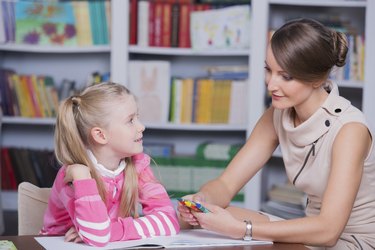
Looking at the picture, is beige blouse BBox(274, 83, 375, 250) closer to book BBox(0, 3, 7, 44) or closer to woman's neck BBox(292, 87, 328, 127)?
woman's neck BBox(292, 87, 328, 127)

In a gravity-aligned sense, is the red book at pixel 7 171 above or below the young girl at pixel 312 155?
below

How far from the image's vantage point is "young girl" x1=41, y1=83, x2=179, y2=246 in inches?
74.5

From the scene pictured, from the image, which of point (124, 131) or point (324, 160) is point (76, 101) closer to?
point (124, 131)

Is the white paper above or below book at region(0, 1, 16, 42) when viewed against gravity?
below

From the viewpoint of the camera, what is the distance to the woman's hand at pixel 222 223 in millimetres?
1771

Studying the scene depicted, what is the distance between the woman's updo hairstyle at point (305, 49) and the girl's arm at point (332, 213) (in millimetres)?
181

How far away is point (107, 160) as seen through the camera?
6.47 feet

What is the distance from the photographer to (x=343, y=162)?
1932 mm

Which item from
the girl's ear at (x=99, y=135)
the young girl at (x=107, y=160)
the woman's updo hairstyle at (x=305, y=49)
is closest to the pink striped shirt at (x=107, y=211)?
the young girl at (x=107, y=160)

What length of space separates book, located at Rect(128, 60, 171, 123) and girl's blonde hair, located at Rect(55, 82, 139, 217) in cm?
231

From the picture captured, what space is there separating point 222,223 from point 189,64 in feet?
9.54

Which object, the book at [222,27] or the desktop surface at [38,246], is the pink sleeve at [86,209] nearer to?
the desktop surface at [38,246]

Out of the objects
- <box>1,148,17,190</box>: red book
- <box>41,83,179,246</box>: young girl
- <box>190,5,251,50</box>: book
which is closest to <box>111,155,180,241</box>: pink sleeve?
<box>41,83,179,246</box>: young girl

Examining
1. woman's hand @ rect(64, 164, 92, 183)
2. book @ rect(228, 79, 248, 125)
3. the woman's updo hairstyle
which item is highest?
the woman's updo hairstyle
